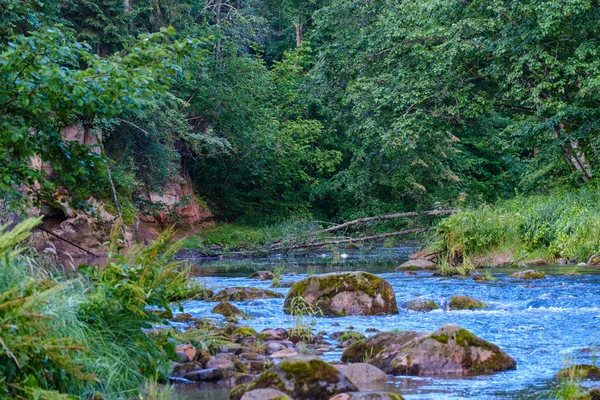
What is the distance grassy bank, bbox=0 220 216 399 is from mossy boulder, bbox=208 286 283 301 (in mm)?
5862

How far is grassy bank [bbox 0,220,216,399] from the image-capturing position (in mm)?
4402

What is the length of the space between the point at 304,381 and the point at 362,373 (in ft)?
2.92

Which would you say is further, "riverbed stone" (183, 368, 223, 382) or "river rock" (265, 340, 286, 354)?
"river rock" (265, 340, 286, 354)

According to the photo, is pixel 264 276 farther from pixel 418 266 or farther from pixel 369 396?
pixel 369 396

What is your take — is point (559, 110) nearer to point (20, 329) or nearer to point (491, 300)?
point (491, 300)

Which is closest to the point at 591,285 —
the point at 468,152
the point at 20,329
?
the point at 20,329

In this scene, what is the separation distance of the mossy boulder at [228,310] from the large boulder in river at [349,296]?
716 mm

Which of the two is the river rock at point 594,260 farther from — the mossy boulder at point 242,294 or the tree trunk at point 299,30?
the tree trunk at point 299,30

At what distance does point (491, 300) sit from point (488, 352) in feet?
16.2

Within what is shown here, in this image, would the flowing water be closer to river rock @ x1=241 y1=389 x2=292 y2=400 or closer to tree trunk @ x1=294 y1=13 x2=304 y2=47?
river rock @ x1=241 y1=389 x2=292 y2=400

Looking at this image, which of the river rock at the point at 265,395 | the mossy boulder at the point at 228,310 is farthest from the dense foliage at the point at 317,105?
the river rock at the point at 265,395

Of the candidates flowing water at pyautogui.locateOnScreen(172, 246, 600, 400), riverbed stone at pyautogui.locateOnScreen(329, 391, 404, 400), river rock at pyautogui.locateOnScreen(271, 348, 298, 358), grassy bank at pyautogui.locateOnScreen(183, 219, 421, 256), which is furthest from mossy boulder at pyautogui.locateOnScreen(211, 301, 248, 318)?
grassy bank at pyautogui.locateOnScreen(183, 219, 421, 256)

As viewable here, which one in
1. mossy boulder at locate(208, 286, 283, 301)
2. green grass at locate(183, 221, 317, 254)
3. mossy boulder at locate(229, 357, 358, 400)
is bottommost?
green grass at locate(183, 221, 317, 254)

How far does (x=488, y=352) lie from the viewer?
6871 millimetres
